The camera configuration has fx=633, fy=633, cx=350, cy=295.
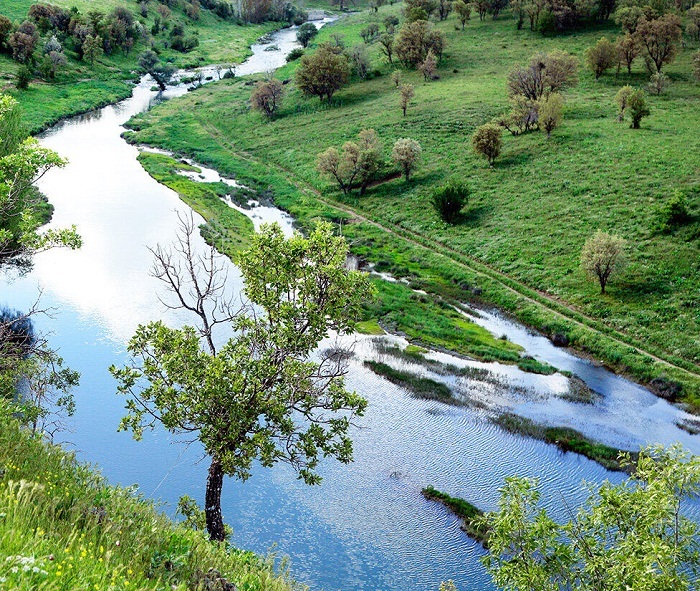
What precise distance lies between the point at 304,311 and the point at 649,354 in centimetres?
3471

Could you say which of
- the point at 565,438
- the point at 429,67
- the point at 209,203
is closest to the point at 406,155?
the point at 209,203

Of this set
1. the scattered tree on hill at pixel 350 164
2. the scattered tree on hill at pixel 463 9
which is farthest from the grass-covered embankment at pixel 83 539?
the scattered tree on hill at pixel 463 9

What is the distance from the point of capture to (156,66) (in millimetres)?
141000

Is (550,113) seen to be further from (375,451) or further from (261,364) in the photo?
(261,364)

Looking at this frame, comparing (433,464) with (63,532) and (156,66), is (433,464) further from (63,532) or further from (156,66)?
(156,66)

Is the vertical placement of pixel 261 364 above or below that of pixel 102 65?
below

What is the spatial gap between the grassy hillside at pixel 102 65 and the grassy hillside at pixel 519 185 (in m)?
14.7

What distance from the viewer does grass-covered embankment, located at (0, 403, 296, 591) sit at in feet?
30.3

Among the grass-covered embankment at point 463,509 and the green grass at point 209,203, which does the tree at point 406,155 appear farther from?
the grass-covered embankment at point 463,509

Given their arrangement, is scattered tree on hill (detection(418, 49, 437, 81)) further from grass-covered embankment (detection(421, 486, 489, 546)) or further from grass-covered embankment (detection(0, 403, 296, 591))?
grass-covered embankment (detection(0, 403, 296, 591))

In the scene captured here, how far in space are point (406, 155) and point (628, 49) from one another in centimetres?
4616

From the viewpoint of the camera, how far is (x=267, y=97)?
355ft

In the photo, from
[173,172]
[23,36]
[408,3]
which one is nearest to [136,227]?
[173,172]

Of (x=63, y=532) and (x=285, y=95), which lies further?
(x=285, y=95)
